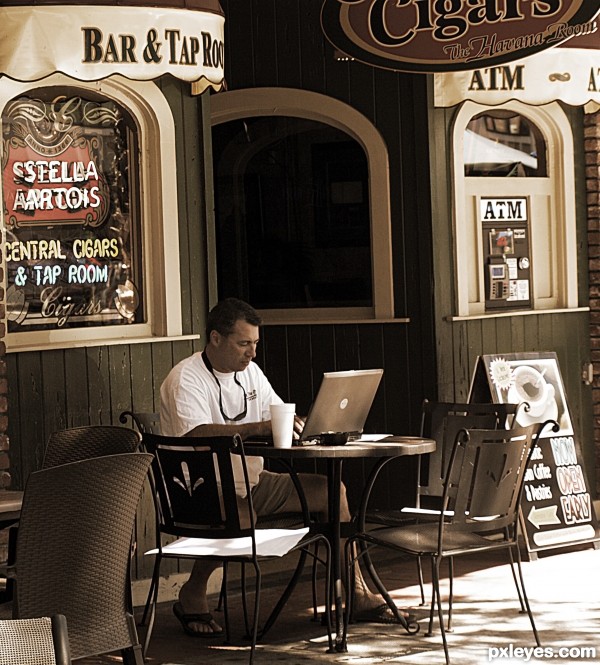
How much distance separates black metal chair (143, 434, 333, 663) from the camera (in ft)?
18.5

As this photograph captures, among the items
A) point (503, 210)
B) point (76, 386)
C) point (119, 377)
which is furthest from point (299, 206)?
point (76, 386)

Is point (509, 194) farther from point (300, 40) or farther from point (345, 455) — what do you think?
point (345, 455)

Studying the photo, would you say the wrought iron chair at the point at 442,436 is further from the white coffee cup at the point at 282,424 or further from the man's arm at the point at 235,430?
the white coffee cup at the point at 282,424

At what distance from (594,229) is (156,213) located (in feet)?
11.4

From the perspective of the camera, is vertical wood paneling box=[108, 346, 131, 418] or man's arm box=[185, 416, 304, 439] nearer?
man's arm box=[185, 416, 304, 439]

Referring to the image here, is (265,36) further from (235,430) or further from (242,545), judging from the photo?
(242,545)

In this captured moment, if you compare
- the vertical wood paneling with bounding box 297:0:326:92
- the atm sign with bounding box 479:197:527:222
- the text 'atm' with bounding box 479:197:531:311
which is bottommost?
the text 'atm' with bounding box 479:197:531:311

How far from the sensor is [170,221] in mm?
7422

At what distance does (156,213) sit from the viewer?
7.40 m

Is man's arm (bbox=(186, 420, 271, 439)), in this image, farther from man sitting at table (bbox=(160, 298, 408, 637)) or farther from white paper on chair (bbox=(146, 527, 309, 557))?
white paper on chair (bbox=(146, 527, 309, 557))

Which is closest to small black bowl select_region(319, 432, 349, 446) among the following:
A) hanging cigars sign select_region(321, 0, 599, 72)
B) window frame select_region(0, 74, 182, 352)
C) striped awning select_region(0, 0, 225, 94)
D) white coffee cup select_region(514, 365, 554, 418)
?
window frame select_region(0, 74, 182, 352)

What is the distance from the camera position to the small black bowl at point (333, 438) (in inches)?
240

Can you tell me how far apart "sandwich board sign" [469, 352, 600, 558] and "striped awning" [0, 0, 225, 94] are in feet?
9.97

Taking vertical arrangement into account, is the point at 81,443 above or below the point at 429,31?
below
